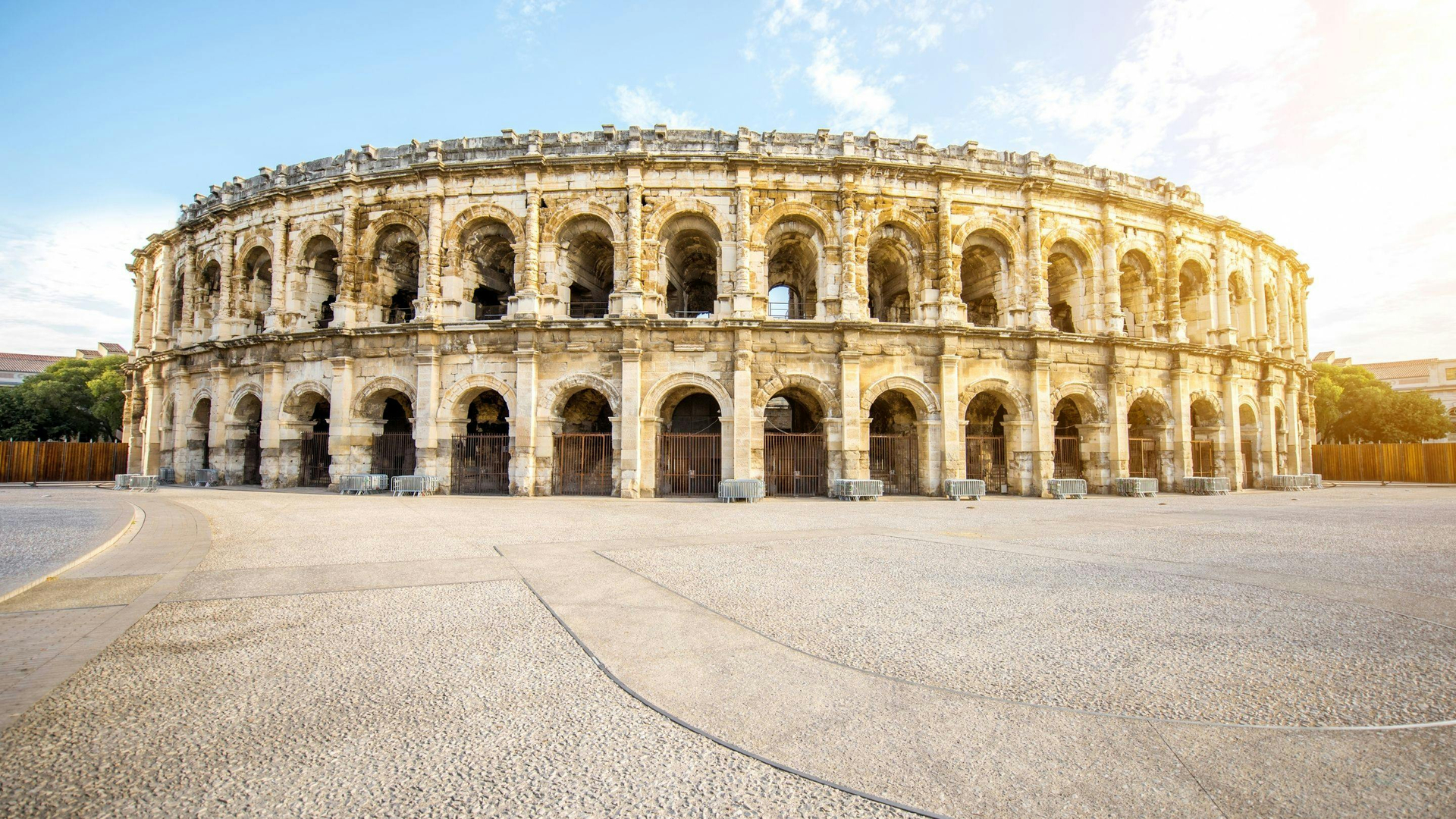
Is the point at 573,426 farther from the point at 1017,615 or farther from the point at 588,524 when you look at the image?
the point at 1017,615

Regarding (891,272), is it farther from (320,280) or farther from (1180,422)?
(320,280)

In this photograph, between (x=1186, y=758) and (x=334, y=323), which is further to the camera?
(x=334, y=323)

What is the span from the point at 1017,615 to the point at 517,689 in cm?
386

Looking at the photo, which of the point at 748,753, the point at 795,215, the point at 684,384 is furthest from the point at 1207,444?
the point at 748,753

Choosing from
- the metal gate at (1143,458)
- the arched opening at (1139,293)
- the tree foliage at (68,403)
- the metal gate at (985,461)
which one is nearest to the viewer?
the metal gate at (985,461)

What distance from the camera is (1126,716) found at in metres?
2.82

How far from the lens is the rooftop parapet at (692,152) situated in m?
16.5

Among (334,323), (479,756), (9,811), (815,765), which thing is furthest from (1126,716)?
(334,323)

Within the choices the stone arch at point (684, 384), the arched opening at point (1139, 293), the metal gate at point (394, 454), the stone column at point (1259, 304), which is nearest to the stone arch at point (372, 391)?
the metal gate at point (394, 454)

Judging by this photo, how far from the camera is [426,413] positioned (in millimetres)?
16344

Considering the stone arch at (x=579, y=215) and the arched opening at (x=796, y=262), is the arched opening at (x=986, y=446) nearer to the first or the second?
the arched opening at (x=796, y=262)

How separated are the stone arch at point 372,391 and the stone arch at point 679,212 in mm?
8561

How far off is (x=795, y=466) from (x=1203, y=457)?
15484mm

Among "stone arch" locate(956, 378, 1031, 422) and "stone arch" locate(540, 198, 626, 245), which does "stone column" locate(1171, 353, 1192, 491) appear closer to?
"stone arch" locate(956, 378, 1031, 422)
